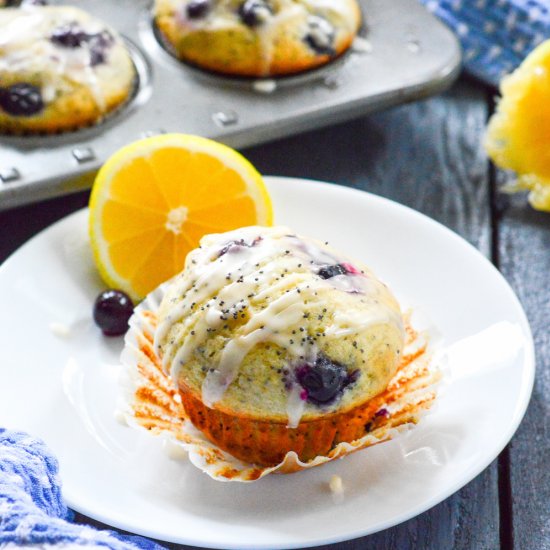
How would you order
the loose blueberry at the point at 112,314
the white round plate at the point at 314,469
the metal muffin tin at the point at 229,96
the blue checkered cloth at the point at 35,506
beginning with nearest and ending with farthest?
the blue checkered cloth at the point at 35,506
the white round plate at the point at 314,469
the loose blueberry at the point at 112,314
the metal muffin tin at the point at 229,96

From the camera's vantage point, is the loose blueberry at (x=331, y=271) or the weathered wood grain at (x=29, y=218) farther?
the weathered wood grain at (x=29, y=218)

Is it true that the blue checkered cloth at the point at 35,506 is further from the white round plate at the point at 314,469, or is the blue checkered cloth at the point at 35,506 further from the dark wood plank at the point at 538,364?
the dark wood plank at the point at 538,364

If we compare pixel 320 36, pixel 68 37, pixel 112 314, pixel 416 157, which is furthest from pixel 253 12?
pixel 112 314

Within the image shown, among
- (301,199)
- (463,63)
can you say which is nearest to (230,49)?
(301,199)

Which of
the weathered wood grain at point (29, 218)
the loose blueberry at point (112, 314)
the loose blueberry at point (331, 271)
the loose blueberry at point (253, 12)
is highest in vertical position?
the loose blueberry at point (331, 271)

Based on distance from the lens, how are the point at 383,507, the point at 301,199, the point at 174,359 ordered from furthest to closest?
the point at 301,199
the point at 174,359
the point at 383,507

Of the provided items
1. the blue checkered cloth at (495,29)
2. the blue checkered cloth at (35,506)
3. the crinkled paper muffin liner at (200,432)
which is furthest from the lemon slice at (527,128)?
the blue checkered cloth at (35,506)

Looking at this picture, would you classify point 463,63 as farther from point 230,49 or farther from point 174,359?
point 174,359

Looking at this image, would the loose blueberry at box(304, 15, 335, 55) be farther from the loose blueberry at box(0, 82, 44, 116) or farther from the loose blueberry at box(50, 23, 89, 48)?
the loose blueberry at box(0, 82, 44, 116)
